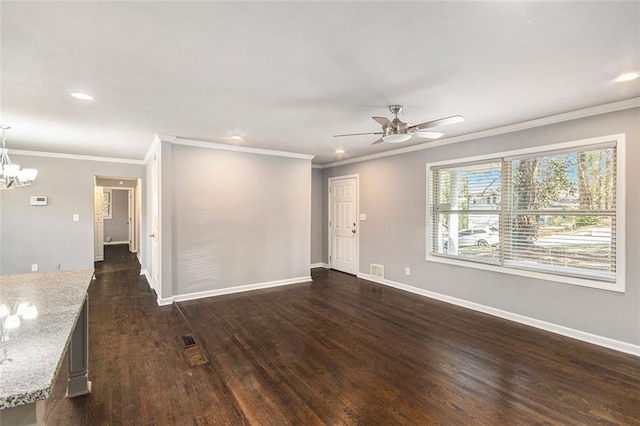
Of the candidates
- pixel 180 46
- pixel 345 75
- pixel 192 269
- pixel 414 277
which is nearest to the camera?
pixel 180 46

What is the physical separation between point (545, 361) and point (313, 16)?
11.5 ft

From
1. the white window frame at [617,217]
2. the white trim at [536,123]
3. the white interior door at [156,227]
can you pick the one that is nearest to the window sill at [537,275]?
the white window frame at [617,217]

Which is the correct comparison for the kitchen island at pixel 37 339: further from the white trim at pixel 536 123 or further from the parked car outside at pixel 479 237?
the white trim at pixel 536 123

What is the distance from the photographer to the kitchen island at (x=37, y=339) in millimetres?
→ 916

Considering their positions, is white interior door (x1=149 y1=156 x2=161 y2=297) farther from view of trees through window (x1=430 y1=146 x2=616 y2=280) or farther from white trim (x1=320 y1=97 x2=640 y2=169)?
view of trees through window (x1=430 y1=146 x2=616 y2=280)

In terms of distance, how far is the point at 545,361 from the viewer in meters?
2.91

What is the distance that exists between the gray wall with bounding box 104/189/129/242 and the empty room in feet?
20.0

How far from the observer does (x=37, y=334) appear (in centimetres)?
128

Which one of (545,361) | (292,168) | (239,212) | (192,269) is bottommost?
(545,361)

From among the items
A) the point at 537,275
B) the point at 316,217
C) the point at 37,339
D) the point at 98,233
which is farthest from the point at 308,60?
the point at 98,233

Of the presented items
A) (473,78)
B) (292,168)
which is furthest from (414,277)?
(473,78)

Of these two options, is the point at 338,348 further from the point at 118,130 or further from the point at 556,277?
the point at 118,130

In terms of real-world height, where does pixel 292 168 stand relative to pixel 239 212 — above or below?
above

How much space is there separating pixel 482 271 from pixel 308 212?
3138 mm
